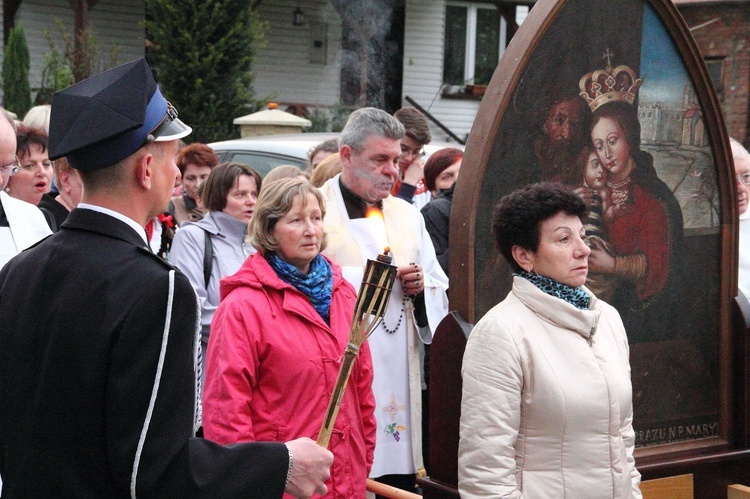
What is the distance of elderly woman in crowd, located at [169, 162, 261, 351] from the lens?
4.80 metres

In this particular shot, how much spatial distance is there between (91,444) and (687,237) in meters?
3.27

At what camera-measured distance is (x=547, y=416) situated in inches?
130

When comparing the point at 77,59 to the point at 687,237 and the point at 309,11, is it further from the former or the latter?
the point at 687,237

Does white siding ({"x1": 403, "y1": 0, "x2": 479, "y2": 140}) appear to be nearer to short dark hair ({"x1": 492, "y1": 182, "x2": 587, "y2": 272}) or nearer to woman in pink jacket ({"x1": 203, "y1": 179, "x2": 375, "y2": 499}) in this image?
woman in pink jacket ({"x1": 203, "y1": 179, "x2": 375, "y2": 499})

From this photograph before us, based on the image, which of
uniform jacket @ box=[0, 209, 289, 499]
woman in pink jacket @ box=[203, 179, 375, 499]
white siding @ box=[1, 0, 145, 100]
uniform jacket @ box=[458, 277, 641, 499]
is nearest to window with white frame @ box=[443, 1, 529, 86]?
white siding @ box=[1, 0, 145, 100]

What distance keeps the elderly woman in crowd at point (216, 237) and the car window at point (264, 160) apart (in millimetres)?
2970

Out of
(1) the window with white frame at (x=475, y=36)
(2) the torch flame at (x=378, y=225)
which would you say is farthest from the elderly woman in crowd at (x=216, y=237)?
(1) the window with white frame at (x=475, y=36)

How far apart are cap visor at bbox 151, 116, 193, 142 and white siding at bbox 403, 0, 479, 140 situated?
18.8 m

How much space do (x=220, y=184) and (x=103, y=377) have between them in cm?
310

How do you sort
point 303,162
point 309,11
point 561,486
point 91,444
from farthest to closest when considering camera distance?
point 309,11, point 303,162, point 561,486, point 91,444

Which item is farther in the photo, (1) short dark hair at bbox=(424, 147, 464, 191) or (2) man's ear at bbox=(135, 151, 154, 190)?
(1) short dark hair at bbox=(424, 147, 464, 191)

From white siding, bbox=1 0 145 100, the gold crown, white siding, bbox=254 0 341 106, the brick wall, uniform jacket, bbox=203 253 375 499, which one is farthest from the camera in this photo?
white siding, bbox=254 0 341 106

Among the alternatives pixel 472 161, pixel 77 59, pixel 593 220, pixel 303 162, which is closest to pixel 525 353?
pixel 472 161

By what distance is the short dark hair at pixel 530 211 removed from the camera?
3.50 m
